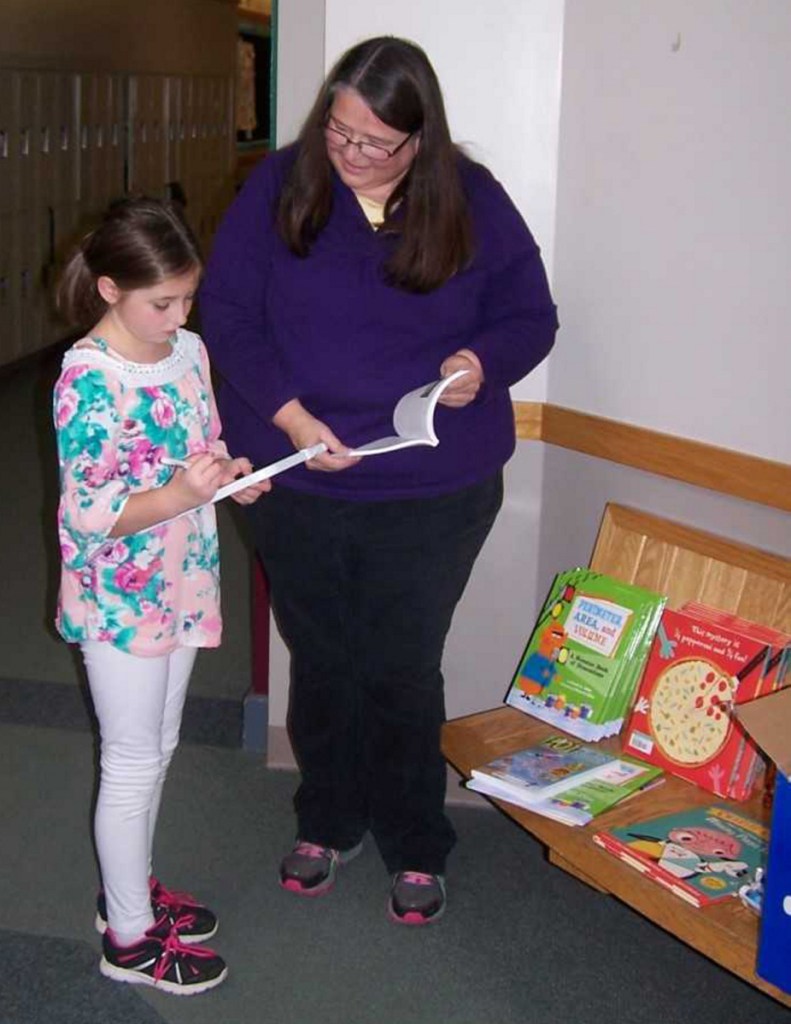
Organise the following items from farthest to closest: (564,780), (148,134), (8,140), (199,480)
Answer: (148,134), (8,140), (564,780), (199,480)

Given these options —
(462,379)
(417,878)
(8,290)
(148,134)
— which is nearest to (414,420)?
(462,379)

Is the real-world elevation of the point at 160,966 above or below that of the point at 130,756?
below

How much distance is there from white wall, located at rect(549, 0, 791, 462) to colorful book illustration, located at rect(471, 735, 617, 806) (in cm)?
58

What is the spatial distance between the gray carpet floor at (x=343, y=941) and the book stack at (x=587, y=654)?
36 cm

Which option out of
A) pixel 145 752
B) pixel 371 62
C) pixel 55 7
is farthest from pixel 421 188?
pixel 55 7

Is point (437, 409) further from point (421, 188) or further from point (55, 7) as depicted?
point (55, 7)

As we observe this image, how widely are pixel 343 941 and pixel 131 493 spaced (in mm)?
942

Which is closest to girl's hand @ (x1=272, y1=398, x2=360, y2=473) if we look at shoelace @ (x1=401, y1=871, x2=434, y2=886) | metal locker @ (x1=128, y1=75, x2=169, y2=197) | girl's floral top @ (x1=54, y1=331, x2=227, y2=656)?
girl's floral top @ (x1=54, y1=331, x2=227, y2=656)

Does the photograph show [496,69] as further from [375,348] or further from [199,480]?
[199,480]

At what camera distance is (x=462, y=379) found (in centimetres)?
196

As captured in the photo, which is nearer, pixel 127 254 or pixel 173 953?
pixel 127 254

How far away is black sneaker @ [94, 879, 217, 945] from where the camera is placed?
222cm

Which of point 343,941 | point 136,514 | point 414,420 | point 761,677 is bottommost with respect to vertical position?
point 343,941

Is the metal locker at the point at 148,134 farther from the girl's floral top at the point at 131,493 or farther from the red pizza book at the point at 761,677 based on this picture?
the red pizza book at the point at 761,677
